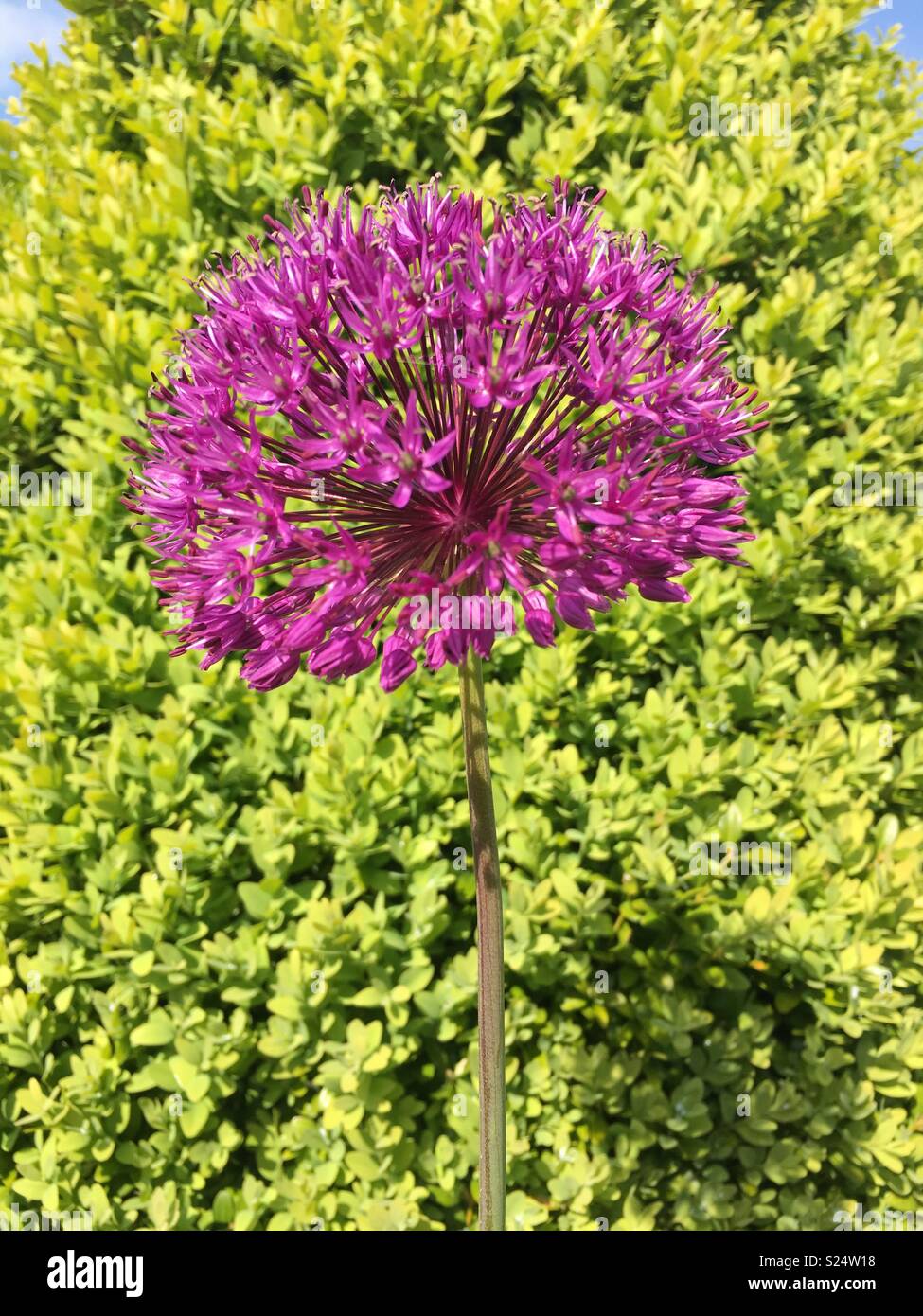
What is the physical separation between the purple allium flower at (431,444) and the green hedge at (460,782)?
114 centimetres

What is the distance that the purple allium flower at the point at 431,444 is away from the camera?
142 cm

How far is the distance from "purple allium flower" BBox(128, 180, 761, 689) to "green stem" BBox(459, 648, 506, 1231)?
18 centimetres

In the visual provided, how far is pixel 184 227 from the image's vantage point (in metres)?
3.01

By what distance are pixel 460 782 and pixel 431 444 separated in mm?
1406

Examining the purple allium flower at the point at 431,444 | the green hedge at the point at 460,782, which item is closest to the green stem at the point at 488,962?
the purple allium flower at the point at 431,444

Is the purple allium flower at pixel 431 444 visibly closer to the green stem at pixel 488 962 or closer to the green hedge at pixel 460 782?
the green stem at pixel 488 962

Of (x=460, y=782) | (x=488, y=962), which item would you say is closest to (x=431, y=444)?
(x=488, y=962)

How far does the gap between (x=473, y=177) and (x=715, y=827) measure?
222 cm

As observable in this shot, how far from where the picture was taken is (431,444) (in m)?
1.58

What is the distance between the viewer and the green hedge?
8.76ft

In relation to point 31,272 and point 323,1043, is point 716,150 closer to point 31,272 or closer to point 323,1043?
point 31,272

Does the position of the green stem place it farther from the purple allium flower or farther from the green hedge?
the green hedge

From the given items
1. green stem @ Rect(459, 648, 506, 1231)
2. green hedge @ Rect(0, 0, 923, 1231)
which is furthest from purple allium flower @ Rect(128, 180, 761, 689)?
green hedge @ Rect(0, 0, 923, 1231)

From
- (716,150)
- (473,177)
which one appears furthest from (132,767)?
(716,150)
